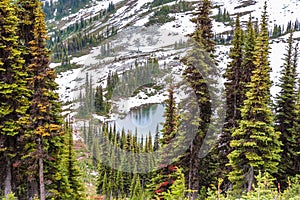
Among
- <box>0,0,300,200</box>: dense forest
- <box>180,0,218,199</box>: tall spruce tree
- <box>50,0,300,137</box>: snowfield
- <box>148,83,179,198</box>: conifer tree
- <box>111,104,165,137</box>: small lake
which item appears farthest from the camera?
<box>50,0,300,137</box>: snowfield

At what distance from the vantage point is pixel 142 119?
106 metres

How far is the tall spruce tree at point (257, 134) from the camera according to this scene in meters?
18.5

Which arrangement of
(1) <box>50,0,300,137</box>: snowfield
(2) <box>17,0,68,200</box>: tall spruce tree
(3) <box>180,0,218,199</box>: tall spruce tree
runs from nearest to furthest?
(2) <box>17,0,68,200</box>: tall spruce tree → (3) <box>180,0,218,199</box>: tall spruce tree → (1) <box>50,0,300,137</box>: snowfield

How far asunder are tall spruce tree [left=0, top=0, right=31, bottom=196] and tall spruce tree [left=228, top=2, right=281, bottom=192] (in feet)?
42.6

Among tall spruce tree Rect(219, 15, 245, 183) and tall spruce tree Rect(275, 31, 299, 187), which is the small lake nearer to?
tall spruce tree Rect(219, 15, 245, 183)

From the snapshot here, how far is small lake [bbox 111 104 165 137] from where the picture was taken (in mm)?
93744

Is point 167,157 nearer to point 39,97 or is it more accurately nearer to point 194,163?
point 194,163

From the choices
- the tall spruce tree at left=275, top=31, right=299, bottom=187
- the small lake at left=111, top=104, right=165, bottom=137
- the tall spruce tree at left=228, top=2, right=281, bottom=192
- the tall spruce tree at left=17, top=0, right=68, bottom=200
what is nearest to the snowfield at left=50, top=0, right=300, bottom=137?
the small lake at left=111, top=104, right=165, bottom=137

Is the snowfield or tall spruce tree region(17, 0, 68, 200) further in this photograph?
the snowfield

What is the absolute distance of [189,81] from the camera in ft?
65.4

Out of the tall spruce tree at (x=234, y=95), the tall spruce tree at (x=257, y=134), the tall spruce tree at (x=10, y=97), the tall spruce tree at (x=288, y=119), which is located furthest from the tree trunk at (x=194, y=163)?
the tall spruce tree at (x=10, y=97)

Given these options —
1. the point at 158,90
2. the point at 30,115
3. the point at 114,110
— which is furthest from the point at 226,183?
the point at 158,90

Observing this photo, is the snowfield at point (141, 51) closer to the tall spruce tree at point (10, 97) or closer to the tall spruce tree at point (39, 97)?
the tall spruce tree at point (39, 97)

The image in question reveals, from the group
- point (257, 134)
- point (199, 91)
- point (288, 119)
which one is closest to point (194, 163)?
point (257, 134)
